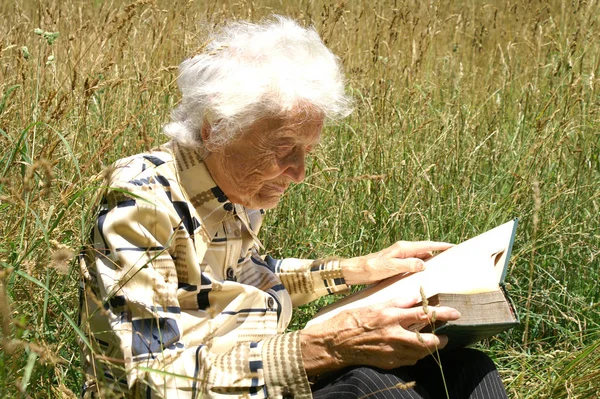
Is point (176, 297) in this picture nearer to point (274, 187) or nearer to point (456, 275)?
point (274, 187)

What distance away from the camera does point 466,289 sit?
1.99 metres

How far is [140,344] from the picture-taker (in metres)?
1.77

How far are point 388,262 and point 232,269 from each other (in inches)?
20.6

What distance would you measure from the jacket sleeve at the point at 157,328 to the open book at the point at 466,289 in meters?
0.37

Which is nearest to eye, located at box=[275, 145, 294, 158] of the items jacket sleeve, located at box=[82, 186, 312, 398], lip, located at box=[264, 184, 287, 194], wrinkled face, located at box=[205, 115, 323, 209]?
wrinkled face, located at box=[205, 115, 323, 209]

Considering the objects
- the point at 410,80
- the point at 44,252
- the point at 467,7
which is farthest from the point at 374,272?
the point at 467,7

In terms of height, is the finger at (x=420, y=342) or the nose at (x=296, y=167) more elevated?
the nose at (x=296, y=167)

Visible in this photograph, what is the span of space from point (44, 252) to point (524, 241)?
2015 millimetres

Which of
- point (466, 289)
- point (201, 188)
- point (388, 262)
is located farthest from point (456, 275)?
point (201, 188)

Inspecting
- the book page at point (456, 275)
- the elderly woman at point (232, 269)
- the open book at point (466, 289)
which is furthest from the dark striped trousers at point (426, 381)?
the book page at point (456, 275)

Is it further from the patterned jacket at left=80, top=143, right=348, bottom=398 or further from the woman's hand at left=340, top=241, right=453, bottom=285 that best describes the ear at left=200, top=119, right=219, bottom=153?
the woman's hand at left=340, top=241, right=453, bottom=285

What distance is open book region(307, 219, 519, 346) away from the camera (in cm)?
188

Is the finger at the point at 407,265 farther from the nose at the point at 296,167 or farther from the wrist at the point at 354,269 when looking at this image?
the nose at the point at 296,167

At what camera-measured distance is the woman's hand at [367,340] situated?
189cm
